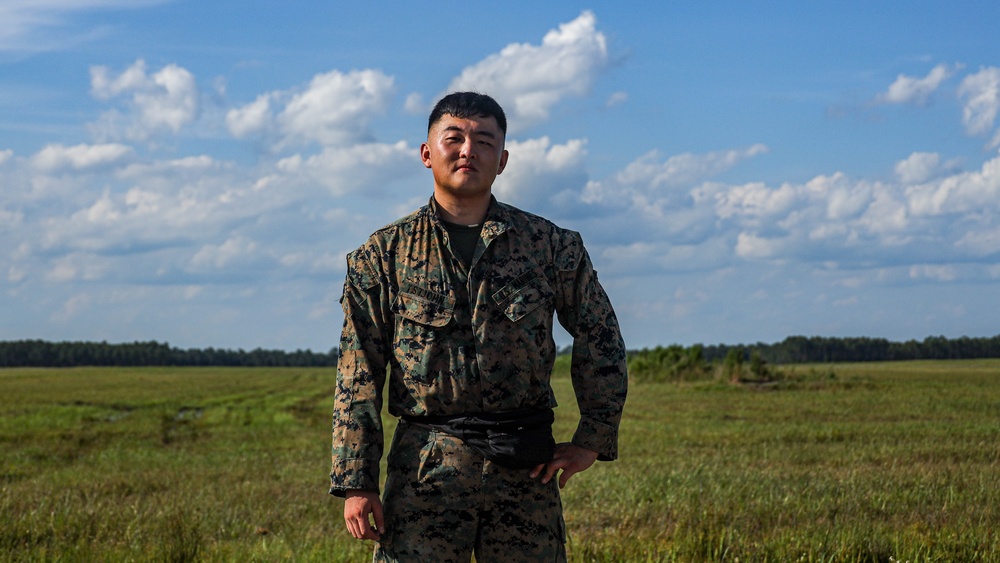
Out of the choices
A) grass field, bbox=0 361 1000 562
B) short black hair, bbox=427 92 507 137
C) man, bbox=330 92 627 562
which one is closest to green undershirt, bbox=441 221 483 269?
man, bbox=330 92 627 562

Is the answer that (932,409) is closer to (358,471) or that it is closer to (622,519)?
(622,519)

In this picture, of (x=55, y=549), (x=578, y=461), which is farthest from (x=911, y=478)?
(x=55, y=549)

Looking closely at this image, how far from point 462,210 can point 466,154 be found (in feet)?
0.77

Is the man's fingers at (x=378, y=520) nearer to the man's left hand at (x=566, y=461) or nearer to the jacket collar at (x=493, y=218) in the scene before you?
the man's left hand at (x=566, y=461)

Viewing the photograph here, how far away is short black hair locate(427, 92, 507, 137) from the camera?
11.3ft

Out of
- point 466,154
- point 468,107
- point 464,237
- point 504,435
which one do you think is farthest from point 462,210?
point 504,435

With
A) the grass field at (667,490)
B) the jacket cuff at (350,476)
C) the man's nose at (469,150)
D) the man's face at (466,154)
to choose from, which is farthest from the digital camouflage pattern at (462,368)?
the grass field at (667,490)

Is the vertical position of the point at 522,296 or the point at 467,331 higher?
the point at 522,296

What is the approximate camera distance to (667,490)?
860 cm

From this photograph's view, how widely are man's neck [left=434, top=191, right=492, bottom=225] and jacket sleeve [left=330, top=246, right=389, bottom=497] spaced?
1.14 feet

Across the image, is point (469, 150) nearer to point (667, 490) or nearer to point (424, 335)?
point (424, 335)

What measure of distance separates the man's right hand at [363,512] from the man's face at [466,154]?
1185 mm

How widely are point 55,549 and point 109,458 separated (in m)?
13.0

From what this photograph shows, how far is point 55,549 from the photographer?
635 centimetres
